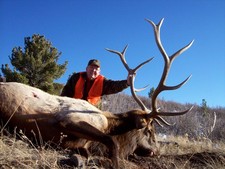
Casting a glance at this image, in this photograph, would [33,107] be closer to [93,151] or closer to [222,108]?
[93,151]

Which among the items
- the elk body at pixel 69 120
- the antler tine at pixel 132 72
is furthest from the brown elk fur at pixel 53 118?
the antler tine at pixel 132 72

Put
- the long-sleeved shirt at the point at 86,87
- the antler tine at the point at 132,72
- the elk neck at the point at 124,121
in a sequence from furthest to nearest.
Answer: the long-sleeved shirt at the point at 86,87, the antler tine at the point at 132,72, the elk neck at the point at 124,121

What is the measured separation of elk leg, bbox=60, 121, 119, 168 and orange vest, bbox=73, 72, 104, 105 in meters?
2.31

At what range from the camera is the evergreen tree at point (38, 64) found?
13.2 metres

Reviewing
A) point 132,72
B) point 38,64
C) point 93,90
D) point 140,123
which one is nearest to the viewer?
point 140,123

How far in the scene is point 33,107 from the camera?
4523 mm

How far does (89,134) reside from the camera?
4.40 metres

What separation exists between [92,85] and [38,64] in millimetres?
7068

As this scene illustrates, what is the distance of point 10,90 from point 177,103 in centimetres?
2266

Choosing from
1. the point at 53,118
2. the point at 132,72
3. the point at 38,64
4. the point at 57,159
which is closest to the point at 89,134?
the point at 53,118

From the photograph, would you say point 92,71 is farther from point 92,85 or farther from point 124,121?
point 124,121

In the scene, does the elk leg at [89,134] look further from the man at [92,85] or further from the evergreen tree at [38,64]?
the evergreen tree at [38,64]

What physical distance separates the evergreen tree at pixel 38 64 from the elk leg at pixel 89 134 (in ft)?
28.5

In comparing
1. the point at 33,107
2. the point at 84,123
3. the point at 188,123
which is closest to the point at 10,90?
the point at 33,107
